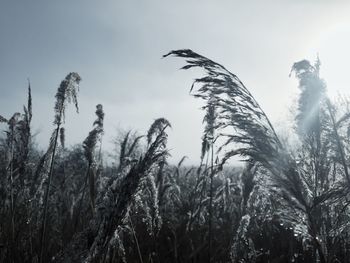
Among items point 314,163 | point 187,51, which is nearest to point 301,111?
point 314,163

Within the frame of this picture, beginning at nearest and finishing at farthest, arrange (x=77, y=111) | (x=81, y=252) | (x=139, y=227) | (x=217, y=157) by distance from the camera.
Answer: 1. (x=81, y=252)
2. (x=217, y=157)
3. (x=77, y=111)
4. (x=139, y=227)

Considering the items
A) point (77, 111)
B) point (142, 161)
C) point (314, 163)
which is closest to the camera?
point (142, 161)

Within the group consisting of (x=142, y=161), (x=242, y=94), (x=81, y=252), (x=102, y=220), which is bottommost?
(x=81, y=252)

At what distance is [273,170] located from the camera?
2.04 meters

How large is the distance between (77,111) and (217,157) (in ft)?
4.44

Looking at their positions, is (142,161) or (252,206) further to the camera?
(252,206)

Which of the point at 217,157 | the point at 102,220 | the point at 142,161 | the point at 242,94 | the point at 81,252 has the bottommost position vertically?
the point at 81,252

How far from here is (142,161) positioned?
1.81m

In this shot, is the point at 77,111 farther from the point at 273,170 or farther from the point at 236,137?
the point at 273,170

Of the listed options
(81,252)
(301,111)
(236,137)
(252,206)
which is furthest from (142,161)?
(252,206)

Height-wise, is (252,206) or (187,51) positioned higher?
(187,51)

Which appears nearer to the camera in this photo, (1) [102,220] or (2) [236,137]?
(1) [102,220]

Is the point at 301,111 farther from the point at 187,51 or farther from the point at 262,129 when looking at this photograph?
the point at 187,51

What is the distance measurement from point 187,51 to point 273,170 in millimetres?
908
